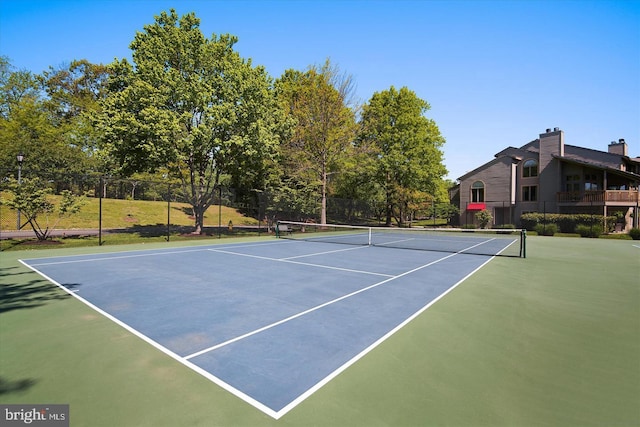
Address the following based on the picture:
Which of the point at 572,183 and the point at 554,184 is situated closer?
the point at 572,183

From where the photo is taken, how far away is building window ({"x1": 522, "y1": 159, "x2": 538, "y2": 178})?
32.3 m

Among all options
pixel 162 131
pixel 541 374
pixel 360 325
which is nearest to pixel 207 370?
pixel 360 325

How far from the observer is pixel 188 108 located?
64.3 ft

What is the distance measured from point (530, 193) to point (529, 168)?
9.01 feet

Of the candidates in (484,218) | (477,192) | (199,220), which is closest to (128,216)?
(199,220)

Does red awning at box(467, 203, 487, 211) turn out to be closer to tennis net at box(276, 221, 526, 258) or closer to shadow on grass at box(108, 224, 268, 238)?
tennis net at box(276, 221, 526, 258)

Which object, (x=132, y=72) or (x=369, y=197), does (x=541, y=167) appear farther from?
(x=132, y=72)

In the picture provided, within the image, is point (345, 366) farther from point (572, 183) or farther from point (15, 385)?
point (572, 183)

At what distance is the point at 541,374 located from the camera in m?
3.46

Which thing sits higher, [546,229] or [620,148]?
[620,148]

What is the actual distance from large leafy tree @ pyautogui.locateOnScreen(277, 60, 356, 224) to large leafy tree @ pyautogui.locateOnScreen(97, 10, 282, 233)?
133 inches

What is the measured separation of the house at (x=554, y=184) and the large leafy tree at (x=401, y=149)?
501cm

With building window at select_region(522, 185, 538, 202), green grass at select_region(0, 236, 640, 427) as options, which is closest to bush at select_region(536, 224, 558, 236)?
building window at select_region(522, 185, 538, 202)

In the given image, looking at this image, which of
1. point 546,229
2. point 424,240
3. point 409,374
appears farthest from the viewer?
point 546,229
